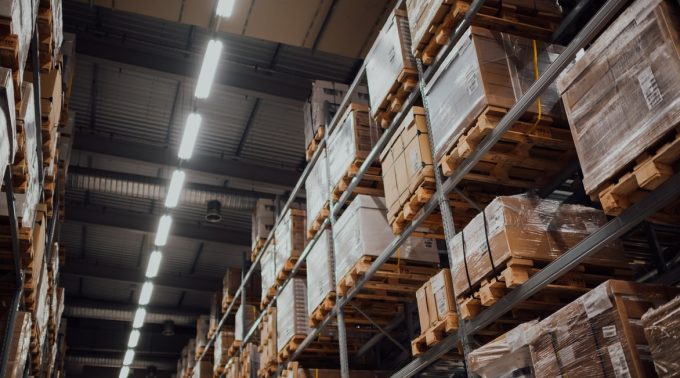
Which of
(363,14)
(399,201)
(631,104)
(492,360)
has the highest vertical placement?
(363,14)

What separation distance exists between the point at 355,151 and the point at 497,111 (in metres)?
2.67

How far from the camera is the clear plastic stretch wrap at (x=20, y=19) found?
15.8 ft

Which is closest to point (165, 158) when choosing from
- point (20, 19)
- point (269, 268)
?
point (269, 268)

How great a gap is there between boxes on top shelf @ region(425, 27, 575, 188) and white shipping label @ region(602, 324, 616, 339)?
76.6 inches

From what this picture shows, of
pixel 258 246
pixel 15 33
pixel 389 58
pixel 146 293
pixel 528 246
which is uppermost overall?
pixel 146 293

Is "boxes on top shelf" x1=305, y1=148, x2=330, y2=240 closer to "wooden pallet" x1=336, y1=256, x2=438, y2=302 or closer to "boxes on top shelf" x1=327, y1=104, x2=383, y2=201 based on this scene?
"boxes on top shelf" x1=327, y1=104, x2=383, y2=201

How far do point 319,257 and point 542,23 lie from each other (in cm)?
398

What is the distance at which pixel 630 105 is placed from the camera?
3867 millimetres

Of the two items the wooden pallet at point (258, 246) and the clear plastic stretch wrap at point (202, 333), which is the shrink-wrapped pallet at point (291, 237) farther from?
the clear plastic stretch wrap at point (202, 333)

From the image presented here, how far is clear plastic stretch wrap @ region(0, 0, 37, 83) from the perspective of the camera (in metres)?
4.81

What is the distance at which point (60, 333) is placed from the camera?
17.9 m

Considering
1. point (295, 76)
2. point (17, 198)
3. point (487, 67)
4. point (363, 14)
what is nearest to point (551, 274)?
point (487, 67)

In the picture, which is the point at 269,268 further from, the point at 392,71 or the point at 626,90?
the point at 626,90

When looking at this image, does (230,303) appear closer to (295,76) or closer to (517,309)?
(295,76)
